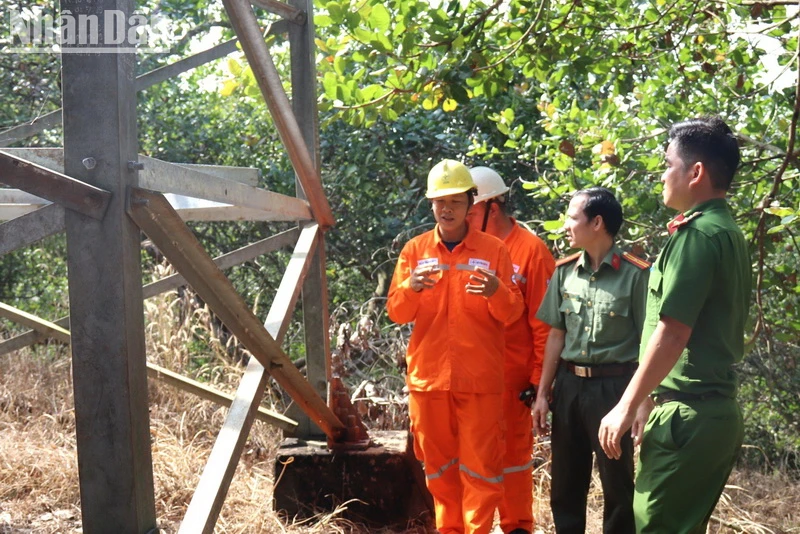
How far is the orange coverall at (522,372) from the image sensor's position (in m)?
4.66

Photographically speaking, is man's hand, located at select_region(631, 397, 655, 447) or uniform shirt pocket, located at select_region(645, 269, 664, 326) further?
man's hand, located at select_region(631, 397, 655, 447)

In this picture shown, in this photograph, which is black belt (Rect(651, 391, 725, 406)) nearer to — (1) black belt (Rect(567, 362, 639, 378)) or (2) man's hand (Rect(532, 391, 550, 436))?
(1) black belt (Rect(567, 362, 639, 378))

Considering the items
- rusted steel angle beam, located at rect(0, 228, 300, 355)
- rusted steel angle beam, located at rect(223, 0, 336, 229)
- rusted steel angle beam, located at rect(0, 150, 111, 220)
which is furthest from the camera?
rusted steel angle beam, located at rect(0, 228, 300, 355)

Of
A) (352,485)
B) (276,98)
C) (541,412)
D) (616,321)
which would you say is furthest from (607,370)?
(276,98)

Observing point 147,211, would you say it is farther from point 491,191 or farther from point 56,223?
point 491,191

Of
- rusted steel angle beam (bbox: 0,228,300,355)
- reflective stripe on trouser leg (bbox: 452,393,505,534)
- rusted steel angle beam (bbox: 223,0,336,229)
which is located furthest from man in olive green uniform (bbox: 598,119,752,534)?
rusted steel angle beam (bbox: 0,228,300,355)

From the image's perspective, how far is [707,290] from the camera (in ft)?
9.44

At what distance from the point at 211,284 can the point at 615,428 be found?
1.58 metres

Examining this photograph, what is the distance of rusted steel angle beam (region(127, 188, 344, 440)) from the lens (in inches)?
115

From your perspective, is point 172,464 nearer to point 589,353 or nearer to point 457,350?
point 457,350

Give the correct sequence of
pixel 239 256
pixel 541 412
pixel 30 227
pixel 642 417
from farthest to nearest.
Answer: pixel 239 256 < pixel 541 412 < pixel 642 417 < pixel 30 227

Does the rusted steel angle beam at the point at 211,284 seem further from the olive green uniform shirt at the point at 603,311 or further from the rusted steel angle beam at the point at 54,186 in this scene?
the olive green uniform shirt at the point at 603,311

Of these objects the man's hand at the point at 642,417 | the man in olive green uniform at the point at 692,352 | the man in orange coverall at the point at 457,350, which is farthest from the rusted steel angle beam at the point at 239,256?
the man in olive green uniform at the point at 692,352

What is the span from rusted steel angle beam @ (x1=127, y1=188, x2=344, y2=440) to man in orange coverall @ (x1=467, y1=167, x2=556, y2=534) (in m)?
1.01
